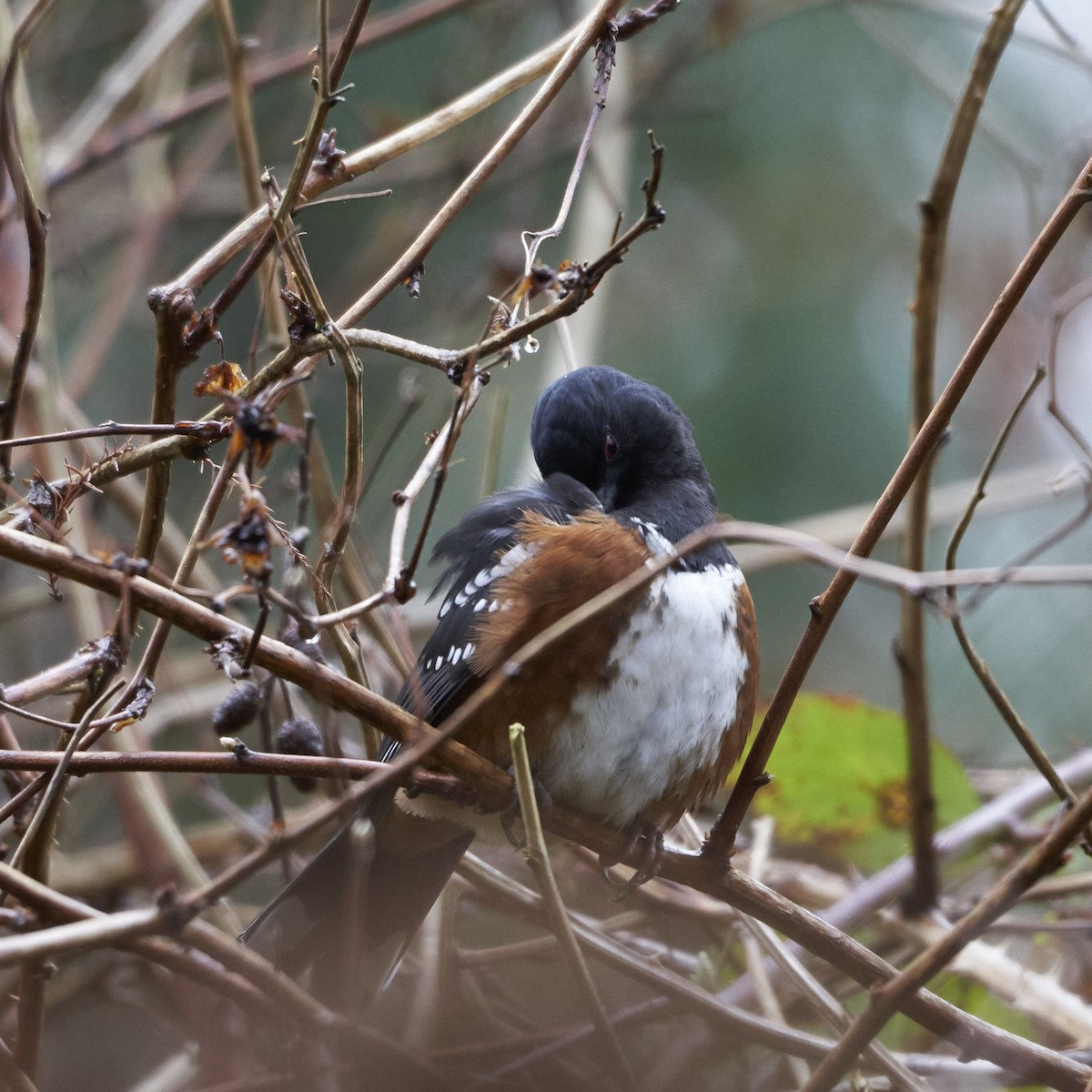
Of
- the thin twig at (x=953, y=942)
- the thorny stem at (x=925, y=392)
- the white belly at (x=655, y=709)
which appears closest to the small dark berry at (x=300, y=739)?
the white belly at (x=655, y=709)

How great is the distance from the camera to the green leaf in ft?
7.59

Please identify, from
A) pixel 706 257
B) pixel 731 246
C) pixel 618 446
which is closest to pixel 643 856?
pixel 618 446

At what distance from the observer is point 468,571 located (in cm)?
200

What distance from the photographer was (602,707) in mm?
1802

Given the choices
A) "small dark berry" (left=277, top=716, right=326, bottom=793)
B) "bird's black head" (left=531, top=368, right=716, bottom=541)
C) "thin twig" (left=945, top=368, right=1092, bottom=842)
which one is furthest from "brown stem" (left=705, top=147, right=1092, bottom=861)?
"bird's black head" (left=531, top=368, right=716, bottom=541)

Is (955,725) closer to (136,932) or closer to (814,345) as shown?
(814,345)

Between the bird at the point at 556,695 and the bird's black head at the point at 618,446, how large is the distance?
0.09m

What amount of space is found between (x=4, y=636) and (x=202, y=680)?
1.73 ft

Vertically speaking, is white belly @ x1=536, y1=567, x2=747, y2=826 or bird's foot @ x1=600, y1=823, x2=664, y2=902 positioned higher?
white belly @ x1=536, y1=567, x2=747, y2=826

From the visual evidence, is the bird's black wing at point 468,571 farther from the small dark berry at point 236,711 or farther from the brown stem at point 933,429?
the brown stem at point 933,429

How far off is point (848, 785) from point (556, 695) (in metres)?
0.84

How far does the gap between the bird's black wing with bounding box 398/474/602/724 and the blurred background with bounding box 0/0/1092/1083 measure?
0.57 ft

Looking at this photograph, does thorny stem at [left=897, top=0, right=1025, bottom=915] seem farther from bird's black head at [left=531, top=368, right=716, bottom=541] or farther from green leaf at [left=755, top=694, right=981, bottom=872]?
bird's black head at [left=531, top=368, right=716, bottom=541]

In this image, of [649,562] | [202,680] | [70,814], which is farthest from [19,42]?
[202,680]
